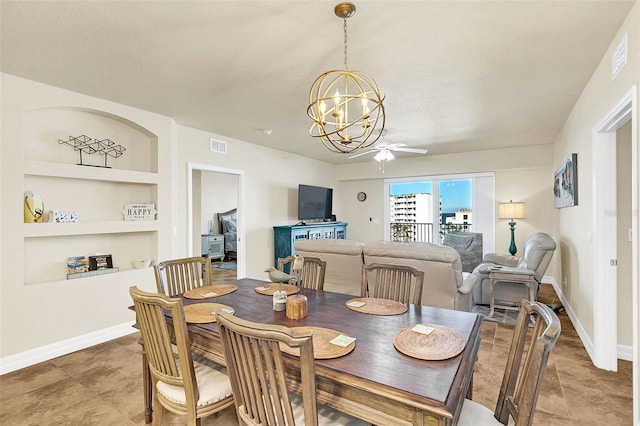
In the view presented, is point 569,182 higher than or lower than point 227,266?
higher

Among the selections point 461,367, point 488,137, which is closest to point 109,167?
point 461,367

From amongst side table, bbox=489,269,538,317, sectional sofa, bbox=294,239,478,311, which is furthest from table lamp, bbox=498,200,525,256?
sectional sofa, bbox=294,239,478,311

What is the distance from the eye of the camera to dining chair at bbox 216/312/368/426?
1.02 m

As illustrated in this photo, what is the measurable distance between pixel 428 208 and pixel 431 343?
624 centimetres

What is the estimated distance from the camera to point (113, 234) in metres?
3.78

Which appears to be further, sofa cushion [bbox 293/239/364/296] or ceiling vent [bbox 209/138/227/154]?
ceiling vent [bbox 209/138/227/154]

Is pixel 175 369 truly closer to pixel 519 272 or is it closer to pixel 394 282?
pixel 394 282

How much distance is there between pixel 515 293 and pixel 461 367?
3.44 m

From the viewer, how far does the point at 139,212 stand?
12.6 ft

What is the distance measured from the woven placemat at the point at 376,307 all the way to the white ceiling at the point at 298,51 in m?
1.86

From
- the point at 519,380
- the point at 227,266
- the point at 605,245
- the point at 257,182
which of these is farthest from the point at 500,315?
the point at 227,266

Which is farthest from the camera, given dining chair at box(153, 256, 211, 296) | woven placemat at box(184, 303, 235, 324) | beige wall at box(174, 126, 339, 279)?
beige wall at box(174, 126, 339, 279)

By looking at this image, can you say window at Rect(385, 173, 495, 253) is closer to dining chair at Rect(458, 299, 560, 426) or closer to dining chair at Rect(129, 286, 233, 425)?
dining chair at Rect(458, 299, 560, 426)

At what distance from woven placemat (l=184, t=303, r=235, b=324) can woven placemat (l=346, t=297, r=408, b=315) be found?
78 centimetres
